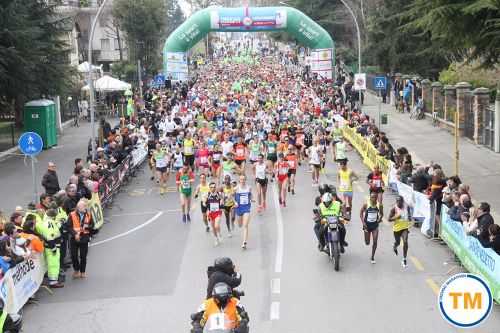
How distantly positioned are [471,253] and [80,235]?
6.97 m

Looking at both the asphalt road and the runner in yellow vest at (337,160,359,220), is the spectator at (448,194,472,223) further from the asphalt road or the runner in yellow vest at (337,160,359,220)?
the runner in yellow vest at (337,160,359,220)

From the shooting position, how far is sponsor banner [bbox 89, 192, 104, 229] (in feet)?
62.1

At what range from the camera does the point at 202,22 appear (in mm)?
53250

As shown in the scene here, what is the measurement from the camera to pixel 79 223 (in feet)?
49.1

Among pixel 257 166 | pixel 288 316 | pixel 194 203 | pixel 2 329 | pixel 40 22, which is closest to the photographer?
pixel 2 329

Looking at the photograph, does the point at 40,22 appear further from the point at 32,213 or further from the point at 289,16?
the point at 32,213

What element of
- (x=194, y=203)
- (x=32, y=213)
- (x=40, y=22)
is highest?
(x=40, y=22)

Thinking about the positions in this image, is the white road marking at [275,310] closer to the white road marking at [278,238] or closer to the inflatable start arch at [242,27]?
the white road marking at [278,238]

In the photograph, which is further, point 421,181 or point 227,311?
point 421,181

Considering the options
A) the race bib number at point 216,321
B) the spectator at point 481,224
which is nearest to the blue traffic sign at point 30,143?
the spectator at point 481,224

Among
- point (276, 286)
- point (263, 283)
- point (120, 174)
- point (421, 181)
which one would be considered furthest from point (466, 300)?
point (120, 174)

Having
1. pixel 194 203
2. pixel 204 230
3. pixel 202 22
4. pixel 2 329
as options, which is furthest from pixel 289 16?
pixel 2 329

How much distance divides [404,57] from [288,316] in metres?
40.3

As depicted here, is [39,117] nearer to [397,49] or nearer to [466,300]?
[397,49]
